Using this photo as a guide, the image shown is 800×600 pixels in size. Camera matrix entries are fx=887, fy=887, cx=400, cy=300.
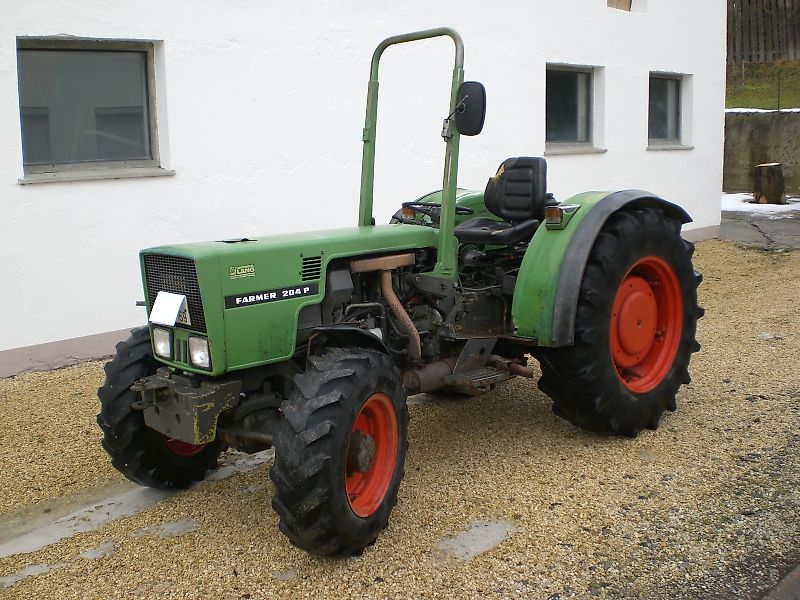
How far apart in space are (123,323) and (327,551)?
381 cm

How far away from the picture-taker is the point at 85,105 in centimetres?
648

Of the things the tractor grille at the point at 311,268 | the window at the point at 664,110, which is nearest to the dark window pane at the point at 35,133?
the tractor grille at the point at 311,268

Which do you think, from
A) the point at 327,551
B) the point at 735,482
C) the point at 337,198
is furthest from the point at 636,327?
the point at 337,198

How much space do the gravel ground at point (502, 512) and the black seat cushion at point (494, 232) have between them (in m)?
1.07

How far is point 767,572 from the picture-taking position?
3.26 metres

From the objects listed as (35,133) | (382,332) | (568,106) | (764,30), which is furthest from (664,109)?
(382,332)

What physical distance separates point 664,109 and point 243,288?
9.49m

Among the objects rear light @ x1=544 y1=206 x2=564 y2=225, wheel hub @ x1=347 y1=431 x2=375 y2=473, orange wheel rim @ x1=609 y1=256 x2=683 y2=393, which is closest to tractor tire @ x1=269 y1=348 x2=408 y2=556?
wheel hub @ x1=347 y1=431 x2=375 y2=473

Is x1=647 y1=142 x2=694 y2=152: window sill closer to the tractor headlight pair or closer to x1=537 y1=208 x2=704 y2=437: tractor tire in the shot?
x1=537 y1=208 x2=704 y2=437: tractor tire

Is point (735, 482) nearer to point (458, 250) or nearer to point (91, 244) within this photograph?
point (458, 250)

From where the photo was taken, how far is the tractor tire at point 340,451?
3166 millimetres

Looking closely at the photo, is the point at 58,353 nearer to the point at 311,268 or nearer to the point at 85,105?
the point at 85,105

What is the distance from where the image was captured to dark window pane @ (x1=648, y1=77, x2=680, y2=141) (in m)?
11.5

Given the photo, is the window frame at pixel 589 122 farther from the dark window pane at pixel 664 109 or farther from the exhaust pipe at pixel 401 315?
the exhaust pipe at pixel 401 315
